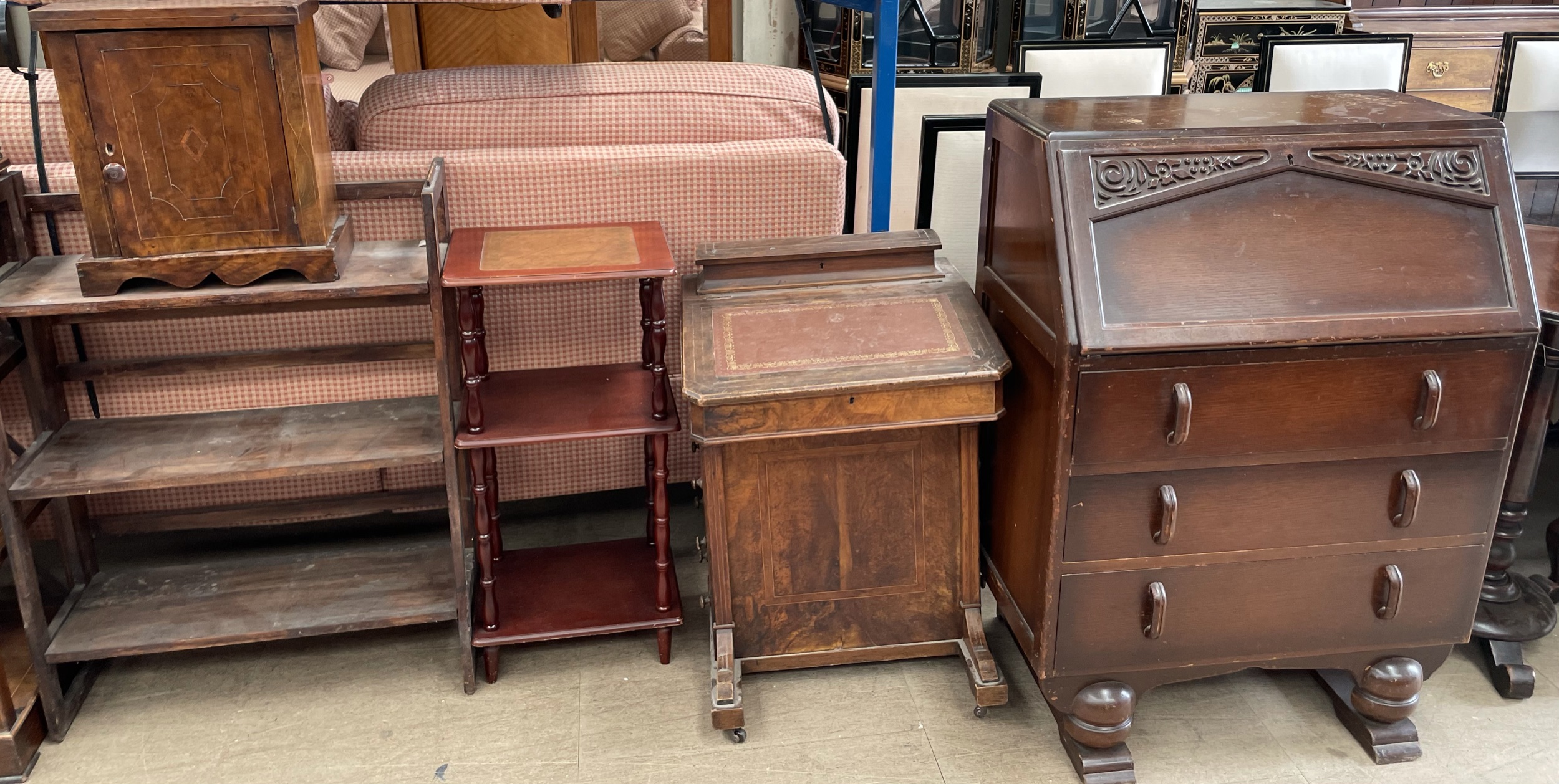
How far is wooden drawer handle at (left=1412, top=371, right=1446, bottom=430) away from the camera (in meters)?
1.69

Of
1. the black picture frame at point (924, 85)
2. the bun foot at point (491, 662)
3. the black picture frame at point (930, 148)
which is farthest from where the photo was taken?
the black picture frame at point (924, 85)

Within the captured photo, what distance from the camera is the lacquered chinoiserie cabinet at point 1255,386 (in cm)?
166

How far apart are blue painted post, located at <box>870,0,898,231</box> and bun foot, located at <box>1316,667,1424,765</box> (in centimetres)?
123

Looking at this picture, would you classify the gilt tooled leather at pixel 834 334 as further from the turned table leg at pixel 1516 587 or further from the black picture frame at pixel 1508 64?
the black picture frame at pixel 1508 64

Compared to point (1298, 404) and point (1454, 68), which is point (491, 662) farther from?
point (1454, 68)

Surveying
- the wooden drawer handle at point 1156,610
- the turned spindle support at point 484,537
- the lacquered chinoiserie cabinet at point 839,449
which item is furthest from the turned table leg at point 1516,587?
the turned spindle support at point 484,537

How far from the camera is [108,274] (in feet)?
5.77

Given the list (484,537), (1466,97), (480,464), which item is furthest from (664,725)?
(1466,97)

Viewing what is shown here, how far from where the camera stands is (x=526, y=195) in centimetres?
222

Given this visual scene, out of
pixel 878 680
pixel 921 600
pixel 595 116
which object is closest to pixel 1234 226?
pixel 921 600

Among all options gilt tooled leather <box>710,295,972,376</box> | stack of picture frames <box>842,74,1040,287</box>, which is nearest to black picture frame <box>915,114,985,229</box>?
stack of picture frames <box>842,74,1040,287</box>

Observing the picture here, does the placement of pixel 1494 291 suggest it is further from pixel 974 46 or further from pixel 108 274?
pixel 974 46

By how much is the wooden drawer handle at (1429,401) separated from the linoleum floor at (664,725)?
61cm

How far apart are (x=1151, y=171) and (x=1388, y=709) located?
1018 millimetres
